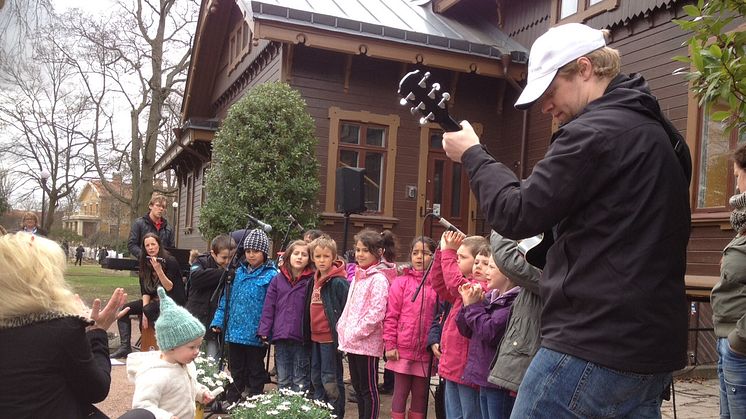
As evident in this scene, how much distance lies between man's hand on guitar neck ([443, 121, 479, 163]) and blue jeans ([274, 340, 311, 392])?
4314mm

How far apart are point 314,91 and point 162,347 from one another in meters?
9.83

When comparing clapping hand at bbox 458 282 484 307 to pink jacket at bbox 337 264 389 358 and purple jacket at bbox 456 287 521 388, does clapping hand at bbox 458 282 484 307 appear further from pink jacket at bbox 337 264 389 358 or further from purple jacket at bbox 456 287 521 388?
pink jacket at bbox 337 264 389 358

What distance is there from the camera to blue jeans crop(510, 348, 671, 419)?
1.92m

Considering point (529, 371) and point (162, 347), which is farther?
point (162, 347)

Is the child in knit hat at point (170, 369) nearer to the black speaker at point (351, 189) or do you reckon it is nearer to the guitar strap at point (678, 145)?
the guitar strap at point (678, 145)

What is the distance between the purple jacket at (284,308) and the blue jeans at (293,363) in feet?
0.42

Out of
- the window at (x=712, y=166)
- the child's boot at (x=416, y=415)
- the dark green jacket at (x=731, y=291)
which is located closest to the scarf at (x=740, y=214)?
the dark green jacket at (x=731, y=291)

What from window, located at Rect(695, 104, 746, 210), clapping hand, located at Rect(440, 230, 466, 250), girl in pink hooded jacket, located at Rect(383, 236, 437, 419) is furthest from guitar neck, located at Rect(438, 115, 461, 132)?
window, located at Rect(695, 104, 746, 210)

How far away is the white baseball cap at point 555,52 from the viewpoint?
2104 millimetres

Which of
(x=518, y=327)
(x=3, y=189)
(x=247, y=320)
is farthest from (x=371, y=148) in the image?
(x=518, y=327)

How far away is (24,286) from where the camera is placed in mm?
2783

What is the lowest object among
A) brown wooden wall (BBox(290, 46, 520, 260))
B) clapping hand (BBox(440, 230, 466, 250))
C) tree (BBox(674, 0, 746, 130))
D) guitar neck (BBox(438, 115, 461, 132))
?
clapping hand (BBox(440, 230, 466, 250))

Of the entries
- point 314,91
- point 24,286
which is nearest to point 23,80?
point 24,286

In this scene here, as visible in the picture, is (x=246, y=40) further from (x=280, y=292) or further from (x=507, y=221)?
(x=507, y=221)
